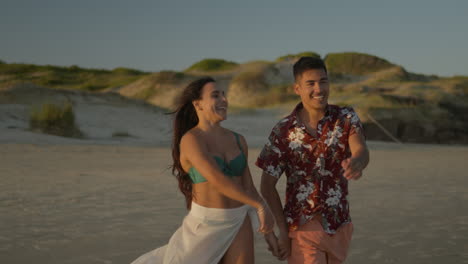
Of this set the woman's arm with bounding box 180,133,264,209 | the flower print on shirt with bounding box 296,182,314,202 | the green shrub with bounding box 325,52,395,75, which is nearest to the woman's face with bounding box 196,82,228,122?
the woman's arm with bounding box 180,133,264,209

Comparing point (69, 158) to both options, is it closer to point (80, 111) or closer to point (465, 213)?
point (465, 213)

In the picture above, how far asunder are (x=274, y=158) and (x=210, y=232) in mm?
488

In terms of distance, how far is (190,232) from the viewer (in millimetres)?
2625

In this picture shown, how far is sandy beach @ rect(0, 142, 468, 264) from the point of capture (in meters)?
4.23

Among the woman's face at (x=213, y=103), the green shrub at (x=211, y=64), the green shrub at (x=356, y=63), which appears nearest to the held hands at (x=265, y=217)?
the woman's face at (x=213, y=103)

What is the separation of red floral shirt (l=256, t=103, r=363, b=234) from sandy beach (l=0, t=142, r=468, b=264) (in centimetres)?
157

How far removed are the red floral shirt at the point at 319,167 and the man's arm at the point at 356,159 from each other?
0.05 metres

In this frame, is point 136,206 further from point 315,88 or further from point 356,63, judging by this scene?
point 356,63

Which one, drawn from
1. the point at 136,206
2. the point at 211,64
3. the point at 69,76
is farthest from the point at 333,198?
the point at 69,76

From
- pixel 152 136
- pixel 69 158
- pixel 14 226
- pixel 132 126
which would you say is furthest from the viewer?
pixel 132 126

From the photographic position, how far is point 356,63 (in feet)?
182

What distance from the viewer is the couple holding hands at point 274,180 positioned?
2574 millimetres

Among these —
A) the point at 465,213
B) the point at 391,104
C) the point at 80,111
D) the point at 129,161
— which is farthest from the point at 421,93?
the point at 465,213

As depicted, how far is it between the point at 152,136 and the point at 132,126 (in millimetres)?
2320
